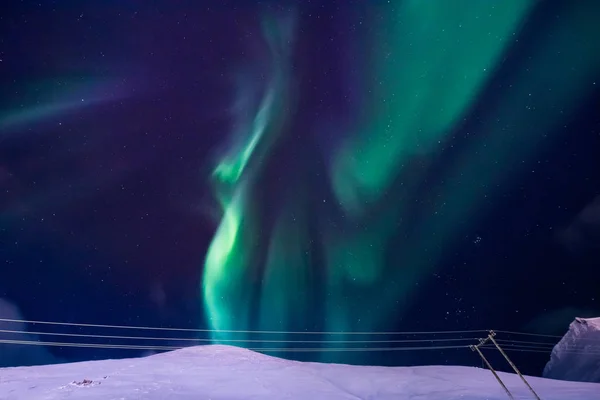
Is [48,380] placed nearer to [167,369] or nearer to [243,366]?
[167,369]

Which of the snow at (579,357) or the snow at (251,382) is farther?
the snow at (579,357)

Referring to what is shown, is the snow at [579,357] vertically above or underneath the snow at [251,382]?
underneath

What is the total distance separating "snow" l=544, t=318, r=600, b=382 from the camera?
1142 inches

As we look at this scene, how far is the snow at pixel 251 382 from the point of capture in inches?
617

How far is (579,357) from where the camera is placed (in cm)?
2984

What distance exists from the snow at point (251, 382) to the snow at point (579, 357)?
894 centimetres

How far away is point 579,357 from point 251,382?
24.5 metres

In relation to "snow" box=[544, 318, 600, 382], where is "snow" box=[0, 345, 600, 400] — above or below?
above

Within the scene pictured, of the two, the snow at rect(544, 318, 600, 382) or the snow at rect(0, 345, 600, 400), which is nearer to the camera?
the snow at rect(0, 345, 600, 400)

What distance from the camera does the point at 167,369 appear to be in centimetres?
2086

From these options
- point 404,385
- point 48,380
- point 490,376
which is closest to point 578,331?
point 490,376

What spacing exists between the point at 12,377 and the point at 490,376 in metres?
22.5

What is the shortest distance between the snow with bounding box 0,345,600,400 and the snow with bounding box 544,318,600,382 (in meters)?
8.94

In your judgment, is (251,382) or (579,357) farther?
(579,357)
